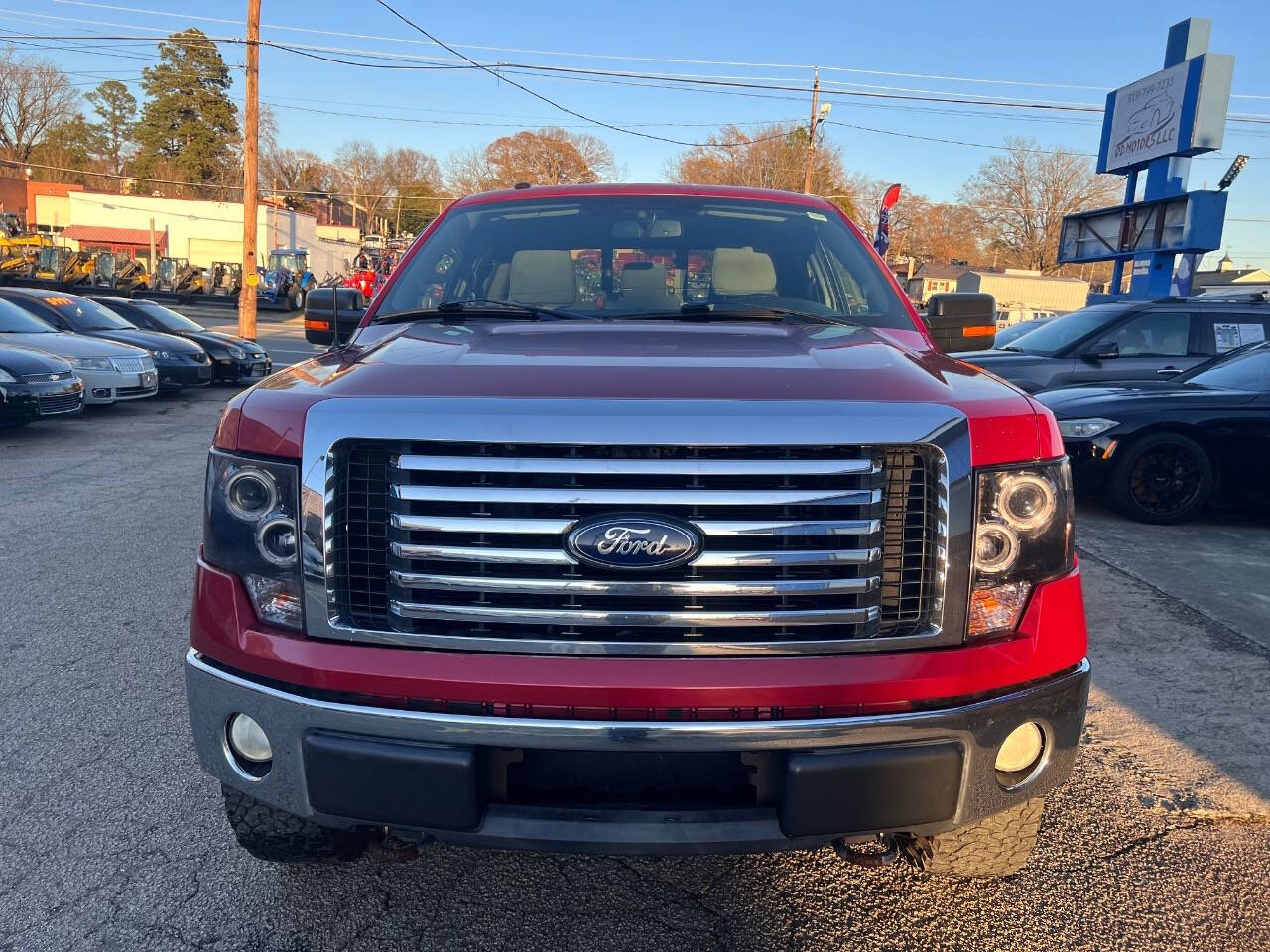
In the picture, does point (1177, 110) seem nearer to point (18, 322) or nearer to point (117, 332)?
point (117, 332)

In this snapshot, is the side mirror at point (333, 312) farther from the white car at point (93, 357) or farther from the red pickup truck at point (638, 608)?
the white car at point (93, 357)

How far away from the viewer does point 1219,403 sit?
695 cm

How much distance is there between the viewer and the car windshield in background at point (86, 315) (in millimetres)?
13570

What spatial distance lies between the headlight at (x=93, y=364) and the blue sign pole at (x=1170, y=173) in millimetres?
17799

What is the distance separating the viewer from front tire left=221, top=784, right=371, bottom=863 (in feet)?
7.37

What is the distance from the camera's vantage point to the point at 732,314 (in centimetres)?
292

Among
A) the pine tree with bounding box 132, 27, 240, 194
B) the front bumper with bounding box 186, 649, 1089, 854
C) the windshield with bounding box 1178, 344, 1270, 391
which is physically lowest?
the front bumper with bounding box 186, 649, 1089, 854

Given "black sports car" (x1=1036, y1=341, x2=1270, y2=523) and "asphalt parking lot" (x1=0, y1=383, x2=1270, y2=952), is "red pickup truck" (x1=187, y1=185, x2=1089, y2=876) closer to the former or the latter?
"asphalt parking lot" (x1=0, y1=383, x2=1270, y2=952)

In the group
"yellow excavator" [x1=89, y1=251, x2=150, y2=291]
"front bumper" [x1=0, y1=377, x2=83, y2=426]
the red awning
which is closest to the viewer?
"front bumper" [x1=0, y1=377, x2=83, y2=426]

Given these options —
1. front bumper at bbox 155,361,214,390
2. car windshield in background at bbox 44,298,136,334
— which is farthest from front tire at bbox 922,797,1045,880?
car windshield in background at bbox 44,298,136,334

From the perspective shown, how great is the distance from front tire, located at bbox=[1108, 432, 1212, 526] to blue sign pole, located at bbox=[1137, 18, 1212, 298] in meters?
12.5

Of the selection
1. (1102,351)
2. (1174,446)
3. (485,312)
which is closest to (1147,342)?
(1102,351)

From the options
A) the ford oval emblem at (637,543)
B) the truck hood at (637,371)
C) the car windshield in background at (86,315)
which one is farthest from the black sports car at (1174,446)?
the car windshield in background at (86,315)

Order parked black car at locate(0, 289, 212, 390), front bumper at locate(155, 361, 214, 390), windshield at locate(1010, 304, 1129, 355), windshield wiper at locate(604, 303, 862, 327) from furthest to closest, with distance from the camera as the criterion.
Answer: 1. front bumper at locate(155, 361, 214, 390)
2. parked black car at locate(0, 289, 212, 390)
3. windshield at locate(1010, 304, 1129, 355)
4. windshield wiper at locate(604, 303, 862, 327)
